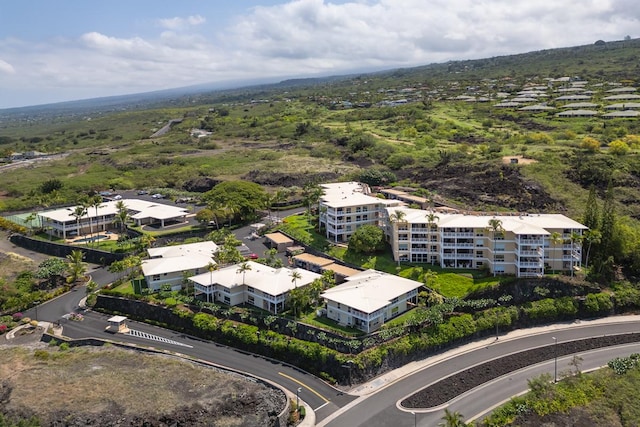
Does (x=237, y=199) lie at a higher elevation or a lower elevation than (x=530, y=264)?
higher

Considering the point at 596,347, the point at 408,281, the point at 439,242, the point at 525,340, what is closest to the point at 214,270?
the point at 408,281

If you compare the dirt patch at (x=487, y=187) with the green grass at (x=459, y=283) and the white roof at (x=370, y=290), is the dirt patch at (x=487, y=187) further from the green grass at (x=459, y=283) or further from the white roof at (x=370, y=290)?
the white roof at (x=370, y=290)

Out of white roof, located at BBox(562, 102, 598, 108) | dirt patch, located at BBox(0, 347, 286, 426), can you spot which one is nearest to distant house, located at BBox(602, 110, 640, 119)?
white roof, located at BBox(562, 102, 598, 108)

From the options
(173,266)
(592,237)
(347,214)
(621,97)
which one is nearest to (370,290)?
(347,214)

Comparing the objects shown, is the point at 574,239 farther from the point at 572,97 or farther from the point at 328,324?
the point at 572,97

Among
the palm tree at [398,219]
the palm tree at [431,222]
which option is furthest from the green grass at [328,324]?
the palm tree at [431,222]

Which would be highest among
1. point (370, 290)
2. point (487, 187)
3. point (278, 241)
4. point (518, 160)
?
point (518, 160)

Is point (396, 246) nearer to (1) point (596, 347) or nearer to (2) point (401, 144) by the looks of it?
(1) point (596, 347)
